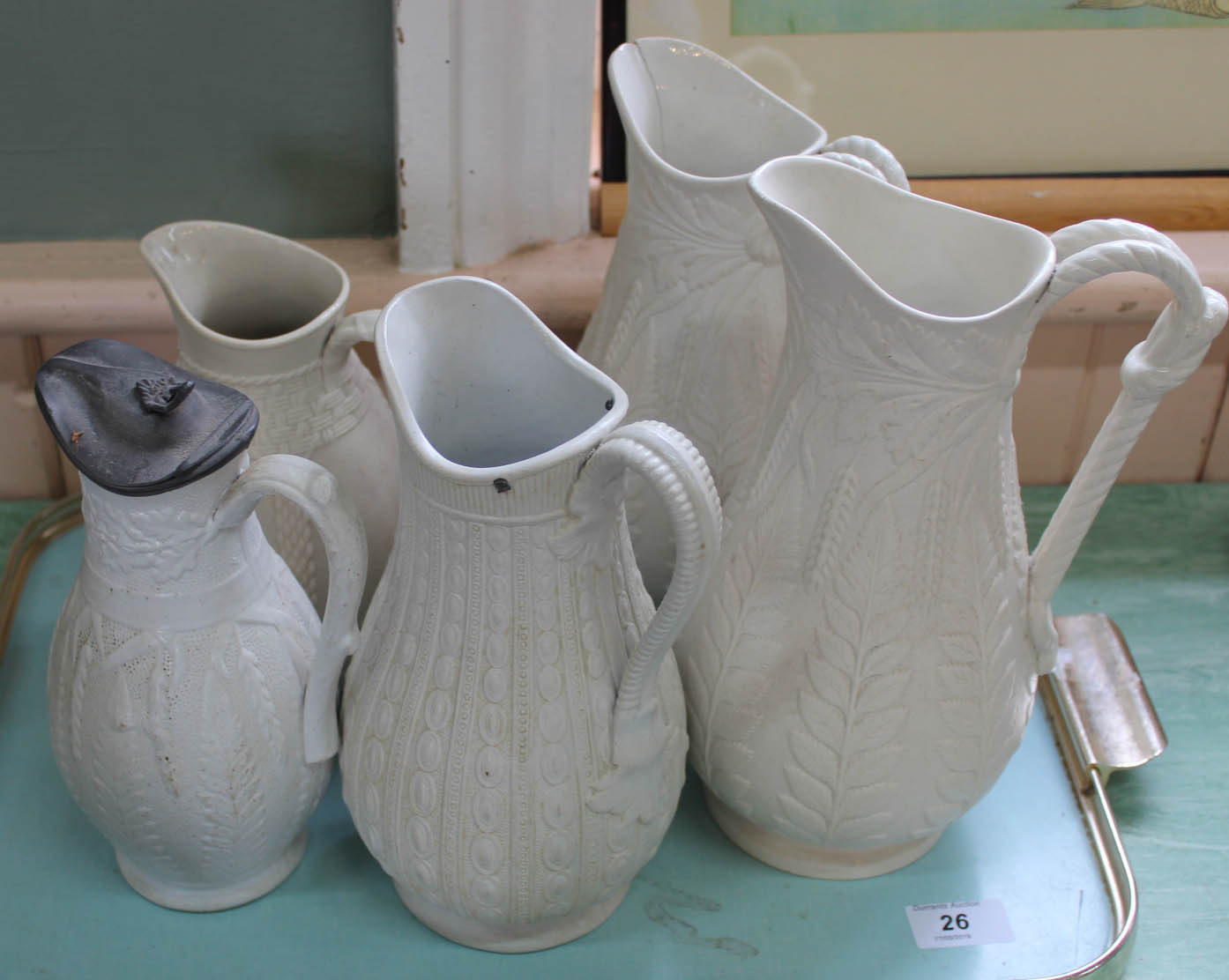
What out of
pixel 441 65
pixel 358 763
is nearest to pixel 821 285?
pixel 358 763

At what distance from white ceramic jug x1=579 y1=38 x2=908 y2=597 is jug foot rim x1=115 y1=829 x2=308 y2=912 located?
289 millimetres

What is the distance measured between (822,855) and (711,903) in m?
0.07

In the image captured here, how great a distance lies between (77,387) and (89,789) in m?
0.21

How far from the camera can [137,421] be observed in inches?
22.5

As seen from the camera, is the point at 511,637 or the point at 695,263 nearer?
the point at 511,637

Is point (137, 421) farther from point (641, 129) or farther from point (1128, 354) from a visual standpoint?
point (1128, 354)

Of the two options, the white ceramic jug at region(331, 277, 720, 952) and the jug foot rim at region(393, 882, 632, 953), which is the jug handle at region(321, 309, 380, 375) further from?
the jug foot rim at region(393, 882, 632, 953)

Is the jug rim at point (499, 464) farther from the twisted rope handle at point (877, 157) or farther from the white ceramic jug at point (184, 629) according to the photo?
the twisted rope handle at point (877, 157)

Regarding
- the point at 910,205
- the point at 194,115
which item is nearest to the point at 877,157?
the point at 910,205

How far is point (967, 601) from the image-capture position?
2.06ft

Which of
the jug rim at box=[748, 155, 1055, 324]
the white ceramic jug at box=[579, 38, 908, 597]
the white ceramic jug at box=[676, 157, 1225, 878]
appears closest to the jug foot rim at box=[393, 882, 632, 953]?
the white ceramic jug at box=[676, 157, 1225, 878]

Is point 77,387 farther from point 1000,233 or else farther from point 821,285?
point 1000,233

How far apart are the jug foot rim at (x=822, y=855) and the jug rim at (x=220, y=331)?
14.9 inches

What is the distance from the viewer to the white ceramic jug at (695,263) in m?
0.69
